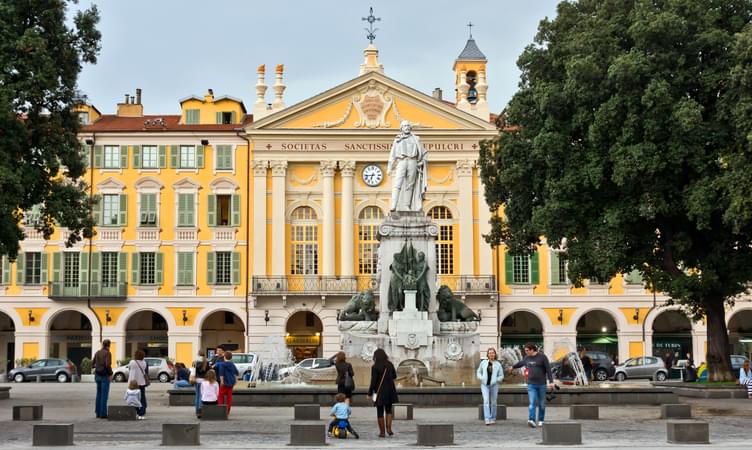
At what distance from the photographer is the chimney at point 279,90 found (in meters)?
60.2

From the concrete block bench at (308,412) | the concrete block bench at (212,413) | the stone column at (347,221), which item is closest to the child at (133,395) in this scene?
the concrete block bench at (212,413)

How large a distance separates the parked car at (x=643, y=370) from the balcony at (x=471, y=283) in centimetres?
1121

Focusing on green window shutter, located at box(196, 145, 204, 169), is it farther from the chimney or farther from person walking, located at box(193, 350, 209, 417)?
person walking, located at box(193, 350, 209, 417)

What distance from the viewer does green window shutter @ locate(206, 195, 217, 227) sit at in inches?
2328

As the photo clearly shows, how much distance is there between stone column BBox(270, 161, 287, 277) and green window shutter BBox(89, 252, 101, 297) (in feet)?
30.9

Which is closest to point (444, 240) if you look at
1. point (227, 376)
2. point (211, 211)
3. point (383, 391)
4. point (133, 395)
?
point (211, 211)

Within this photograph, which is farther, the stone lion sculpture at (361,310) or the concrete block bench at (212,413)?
the stone lion sculpture at (361,310)

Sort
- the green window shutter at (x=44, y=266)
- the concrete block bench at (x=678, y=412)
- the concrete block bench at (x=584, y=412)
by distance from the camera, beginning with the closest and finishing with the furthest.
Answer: the concrete block bench at (x=678, y=412)
the concrete block bench at (x=584, y=412)
the green window shutter at (x=44, y=266)

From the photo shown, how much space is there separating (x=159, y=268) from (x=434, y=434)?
4432 cm

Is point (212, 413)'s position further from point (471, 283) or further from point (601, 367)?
point (471, 283)

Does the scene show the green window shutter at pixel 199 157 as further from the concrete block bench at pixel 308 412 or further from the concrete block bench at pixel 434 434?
the concrete block bench at pixel 434 434

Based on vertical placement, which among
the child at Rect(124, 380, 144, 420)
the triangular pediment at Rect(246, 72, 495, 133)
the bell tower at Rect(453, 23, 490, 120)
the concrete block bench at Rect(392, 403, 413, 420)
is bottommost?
the concrete block bench at Rect(392, 403, 413, 420)

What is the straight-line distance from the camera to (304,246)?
5950cm

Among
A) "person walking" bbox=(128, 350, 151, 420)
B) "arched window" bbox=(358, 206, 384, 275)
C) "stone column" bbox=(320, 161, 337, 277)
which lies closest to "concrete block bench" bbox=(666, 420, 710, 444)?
"person walking" bbox=(128, 350, 151, 420)
